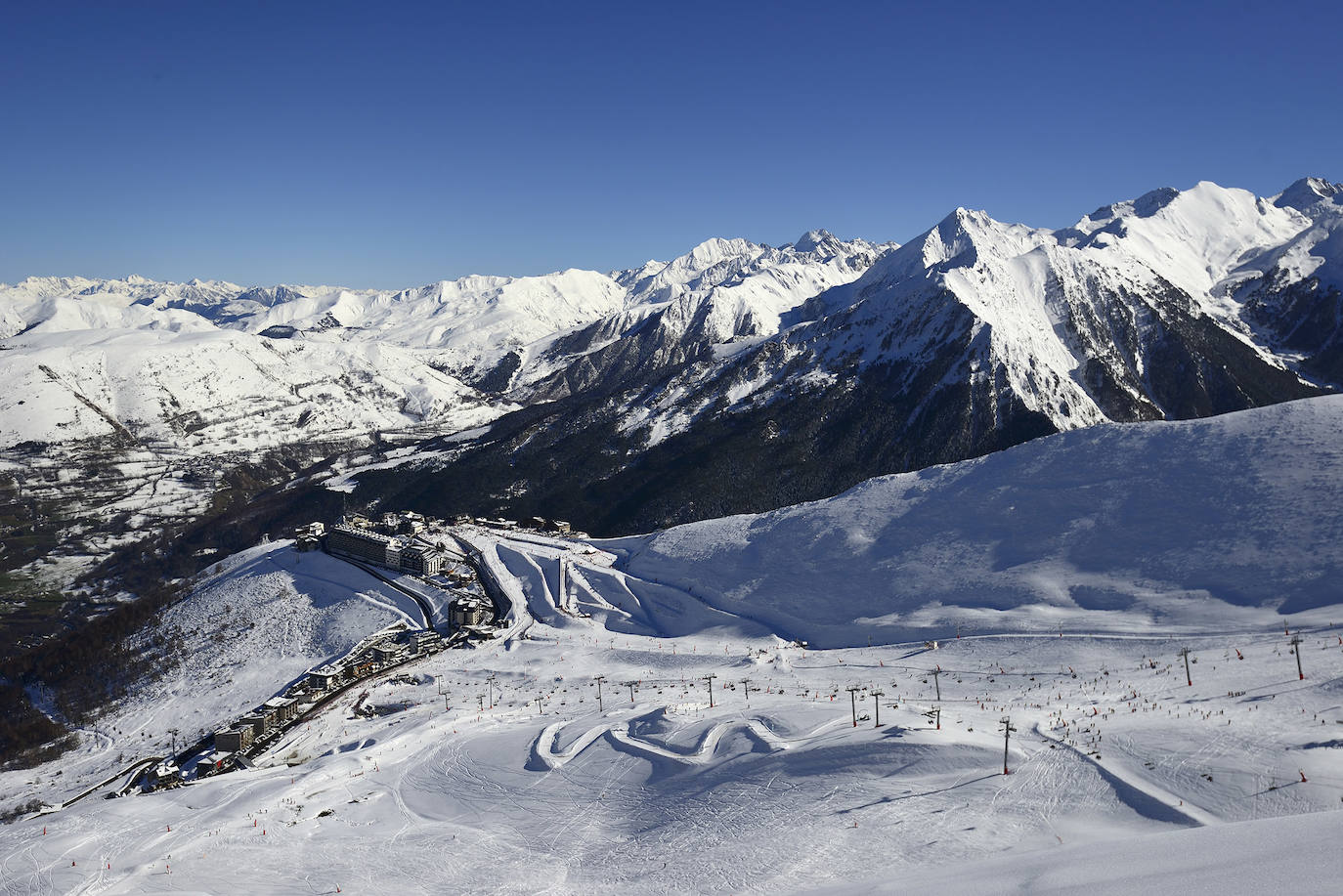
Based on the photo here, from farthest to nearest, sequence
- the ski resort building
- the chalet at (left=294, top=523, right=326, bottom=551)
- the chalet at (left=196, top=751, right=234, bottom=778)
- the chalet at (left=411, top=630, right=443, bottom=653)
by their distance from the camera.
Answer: the chalet at (left=294, top=523, right=326, bottom=551), the ski resort building, the chalet at (left=411, top=630, right=443, bottom=653), the chalet at (left=196, top=751, right=234, bottom=778)

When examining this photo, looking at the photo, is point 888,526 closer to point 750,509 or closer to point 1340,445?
point 1340,445

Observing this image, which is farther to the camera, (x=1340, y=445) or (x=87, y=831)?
(x=1340, y=445)

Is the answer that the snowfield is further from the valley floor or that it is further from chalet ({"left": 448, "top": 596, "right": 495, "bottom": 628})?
chalet ({"left": 448, "top": 596, "right": 495, "bottom": 628})

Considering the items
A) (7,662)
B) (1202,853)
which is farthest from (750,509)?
(1202,853)

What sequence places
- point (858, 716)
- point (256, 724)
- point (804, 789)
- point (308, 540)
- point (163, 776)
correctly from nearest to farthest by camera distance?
point (804, 789)
point (858, 716)
point (163, 776)
point (256, 724)
point (308, 540)

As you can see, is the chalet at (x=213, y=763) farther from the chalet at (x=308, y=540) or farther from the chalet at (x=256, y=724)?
the chalet at (x=308, y=540)

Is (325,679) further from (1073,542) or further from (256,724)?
(1073,542)

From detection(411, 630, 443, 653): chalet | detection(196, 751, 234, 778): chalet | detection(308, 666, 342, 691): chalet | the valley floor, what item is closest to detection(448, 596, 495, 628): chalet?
detection(411, 630, 443, 653): chalet

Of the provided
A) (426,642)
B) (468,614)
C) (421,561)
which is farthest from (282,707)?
(421,561)
